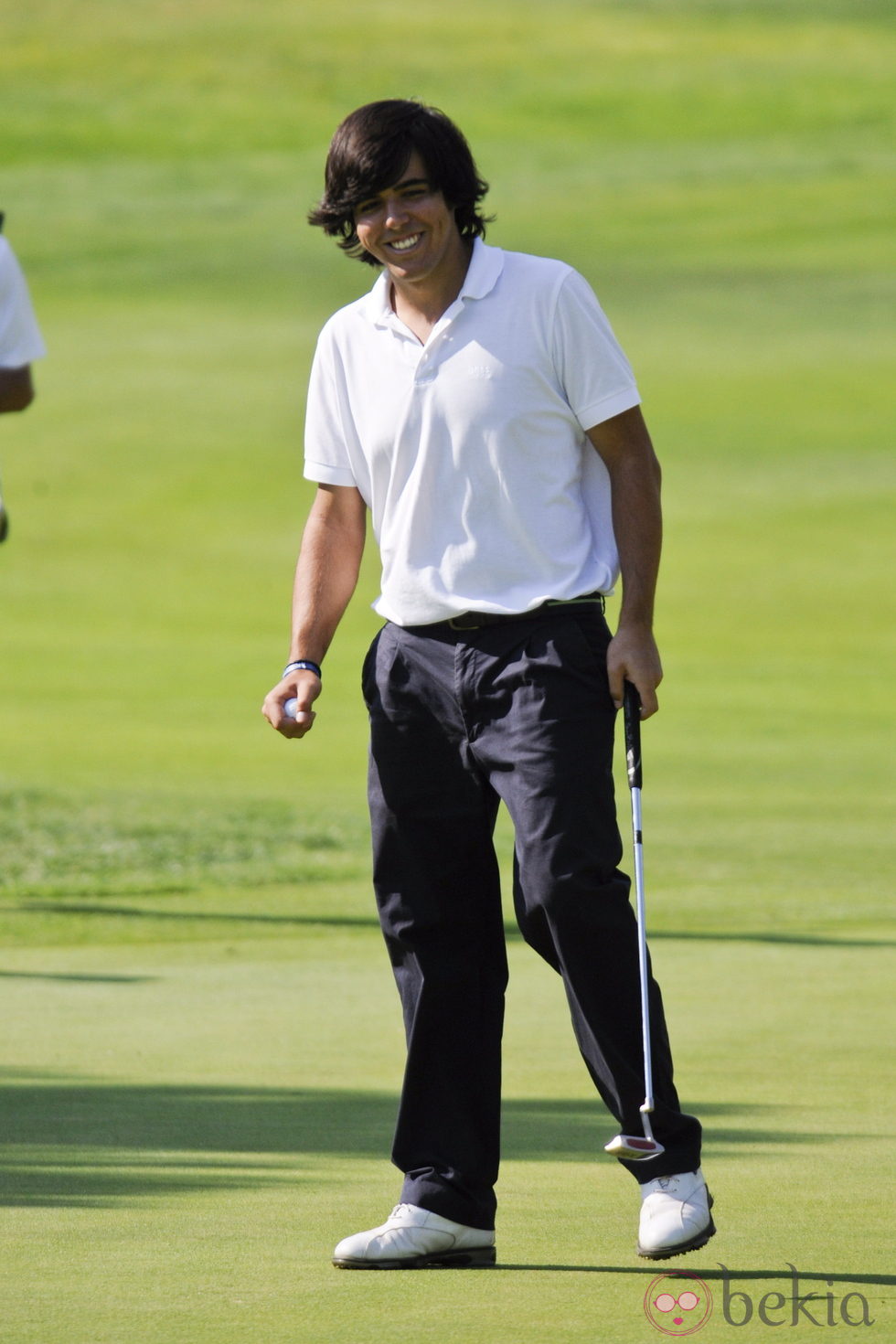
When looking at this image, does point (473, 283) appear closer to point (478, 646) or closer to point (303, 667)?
point (478, 646)

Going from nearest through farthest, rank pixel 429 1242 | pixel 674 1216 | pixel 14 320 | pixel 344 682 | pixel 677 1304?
pixel 677 1304 → pixel 674 1216 → pixel 429 1242 → pixel 14 320 → pixel 344 682

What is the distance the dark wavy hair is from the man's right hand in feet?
2.60

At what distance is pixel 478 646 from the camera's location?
13.9 ft

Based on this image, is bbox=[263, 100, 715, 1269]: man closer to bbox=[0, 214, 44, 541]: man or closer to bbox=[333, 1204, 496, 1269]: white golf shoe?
bbox=[333, 1204, 496, 1269]: white golf shoe

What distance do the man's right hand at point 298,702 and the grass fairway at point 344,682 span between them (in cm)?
82

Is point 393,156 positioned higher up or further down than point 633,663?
higher up

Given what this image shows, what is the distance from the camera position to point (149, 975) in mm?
7594

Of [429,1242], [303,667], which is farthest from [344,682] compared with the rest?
[429,1242]

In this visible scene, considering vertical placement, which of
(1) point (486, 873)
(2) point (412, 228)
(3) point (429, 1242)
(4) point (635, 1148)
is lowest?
(3) point (429, 1242)

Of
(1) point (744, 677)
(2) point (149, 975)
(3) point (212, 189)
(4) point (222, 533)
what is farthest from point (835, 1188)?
(3) point (212, 189)

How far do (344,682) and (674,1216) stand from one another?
58.2ft

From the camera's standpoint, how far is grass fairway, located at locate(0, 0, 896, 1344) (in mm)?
4277

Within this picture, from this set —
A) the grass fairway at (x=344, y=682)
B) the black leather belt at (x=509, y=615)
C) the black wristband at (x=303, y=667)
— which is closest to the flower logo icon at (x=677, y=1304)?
the grass fairway at (x=344, y=682)

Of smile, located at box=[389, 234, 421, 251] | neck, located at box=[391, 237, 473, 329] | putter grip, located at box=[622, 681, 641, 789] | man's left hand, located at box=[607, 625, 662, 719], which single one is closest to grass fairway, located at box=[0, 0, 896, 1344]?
putter grip, located at box=[622, 681, 641, 789]
